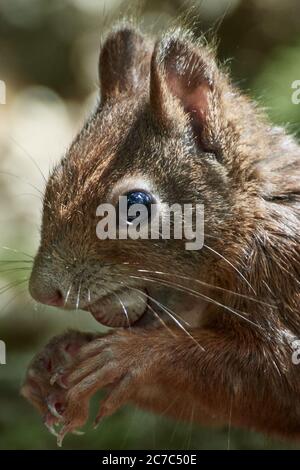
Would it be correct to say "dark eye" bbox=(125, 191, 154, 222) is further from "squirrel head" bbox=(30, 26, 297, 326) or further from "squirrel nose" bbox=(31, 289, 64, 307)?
"squirrel nose" bbox=(31, 289, 64, 307)

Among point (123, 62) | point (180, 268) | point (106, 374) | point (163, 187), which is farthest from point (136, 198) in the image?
point (123, 62)

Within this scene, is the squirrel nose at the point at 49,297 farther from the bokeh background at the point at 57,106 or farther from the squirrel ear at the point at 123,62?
the bokeh background at the point at 57,106

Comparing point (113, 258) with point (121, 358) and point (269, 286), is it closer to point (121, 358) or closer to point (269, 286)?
point (121, 358)

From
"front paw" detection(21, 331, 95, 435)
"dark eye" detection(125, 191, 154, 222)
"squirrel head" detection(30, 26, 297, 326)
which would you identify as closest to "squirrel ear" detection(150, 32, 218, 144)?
"squirrel head" detection(30, 26, 297, 326)

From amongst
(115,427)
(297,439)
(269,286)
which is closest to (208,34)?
(269,286)

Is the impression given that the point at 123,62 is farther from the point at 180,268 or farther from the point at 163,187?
the point at 180,268

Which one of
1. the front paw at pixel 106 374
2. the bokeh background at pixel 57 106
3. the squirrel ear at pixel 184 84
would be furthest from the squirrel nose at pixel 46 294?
the bokeh background at pixel 57 106
